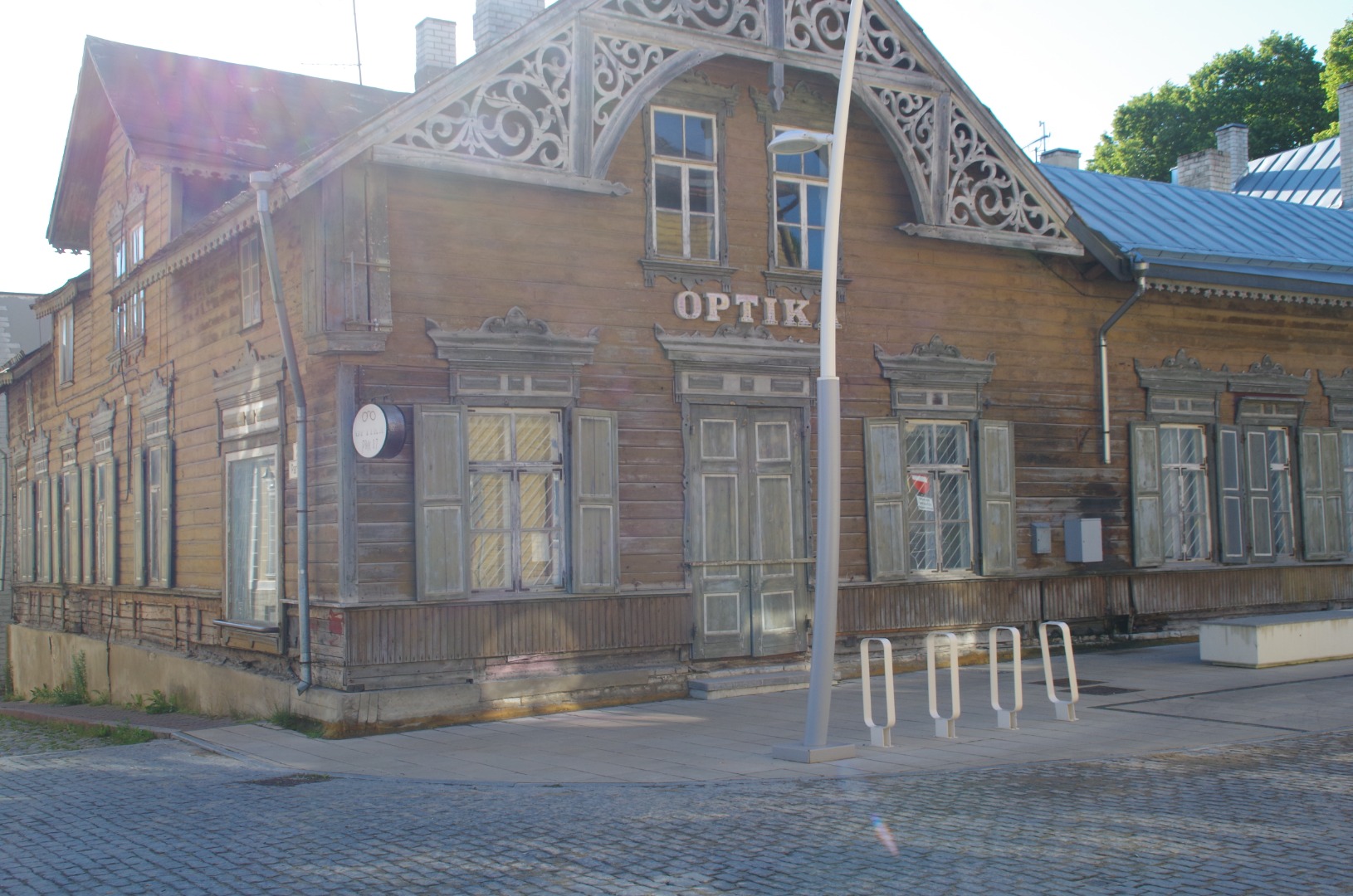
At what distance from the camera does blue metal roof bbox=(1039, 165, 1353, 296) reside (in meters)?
16.8

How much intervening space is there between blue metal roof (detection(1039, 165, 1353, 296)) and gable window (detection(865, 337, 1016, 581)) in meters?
2.53

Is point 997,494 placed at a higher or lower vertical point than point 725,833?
higher

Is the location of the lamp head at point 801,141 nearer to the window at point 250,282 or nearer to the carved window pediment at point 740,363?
the carved window pediment at point 740,363

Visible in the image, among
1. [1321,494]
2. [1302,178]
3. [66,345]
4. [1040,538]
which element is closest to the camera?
[1040,538]

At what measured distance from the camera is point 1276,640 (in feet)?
48.0

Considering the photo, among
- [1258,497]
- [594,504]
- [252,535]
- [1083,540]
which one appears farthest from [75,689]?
[1258,497]

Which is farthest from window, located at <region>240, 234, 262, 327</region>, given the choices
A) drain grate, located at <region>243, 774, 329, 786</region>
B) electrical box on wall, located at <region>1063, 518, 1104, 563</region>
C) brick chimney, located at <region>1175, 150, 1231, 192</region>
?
brick chimney, located at <region>1175, 150, 1231, 192</region>

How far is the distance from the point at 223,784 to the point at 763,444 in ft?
22.1

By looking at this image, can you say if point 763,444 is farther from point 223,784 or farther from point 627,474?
point 223,784

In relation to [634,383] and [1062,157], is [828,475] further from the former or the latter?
[1062,157]

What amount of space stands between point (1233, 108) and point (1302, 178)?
1544cm

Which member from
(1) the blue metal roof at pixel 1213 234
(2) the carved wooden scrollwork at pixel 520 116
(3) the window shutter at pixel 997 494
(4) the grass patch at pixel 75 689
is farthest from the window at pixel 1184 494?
(4) the grass patch at pixel 75 689

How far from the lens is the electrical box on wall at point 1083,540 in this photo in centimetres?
1593

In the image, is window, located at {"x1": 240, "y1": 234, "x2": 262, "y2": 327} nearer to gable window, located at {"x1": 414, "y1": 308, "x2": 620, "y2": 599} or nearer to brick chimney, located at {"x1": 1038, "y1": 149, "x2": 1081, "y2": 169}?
gable window, located at {"x1": 414, "y1": 308, "x2": 620, "y2": 599}
